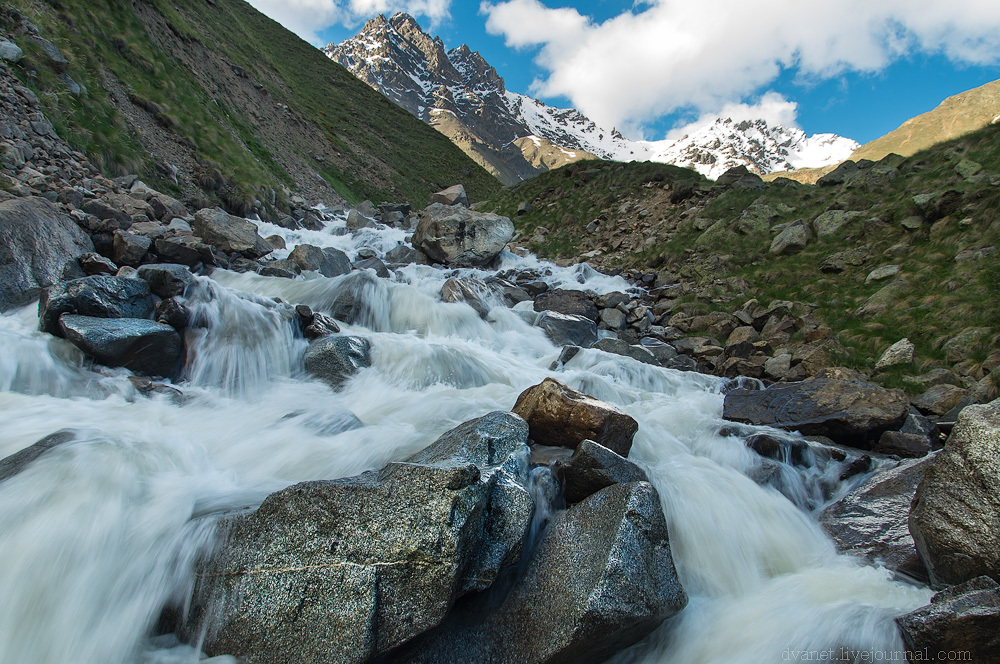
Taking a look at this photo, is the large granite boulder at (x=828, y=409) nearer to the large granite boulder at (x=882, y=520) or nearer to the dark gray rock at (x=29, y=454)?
the large granite boulder at (x=882, y=520)

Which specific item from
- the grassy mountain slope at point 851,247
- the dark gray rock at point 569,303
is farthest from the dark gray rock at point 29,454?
the grassy mountain slope at point 851,247

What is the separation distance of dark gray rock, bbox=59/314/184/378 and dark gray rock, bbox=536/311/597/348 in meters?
7.53

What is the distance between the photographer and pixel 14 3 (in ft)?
40.3

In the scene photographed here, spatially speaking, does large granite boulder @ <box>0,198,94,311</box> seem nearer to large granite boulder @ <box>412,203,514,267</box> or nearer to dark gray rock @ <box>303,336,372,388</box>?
dark gray rock @ <box>303,336,372,388</box>

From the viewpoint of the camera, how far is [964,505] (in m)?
2.94

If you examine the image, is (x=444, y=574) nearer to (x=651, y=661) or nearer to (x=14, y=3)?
(x=651, y=661)

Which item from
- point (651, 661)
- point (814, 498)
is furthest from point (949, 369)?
point (651, 661)

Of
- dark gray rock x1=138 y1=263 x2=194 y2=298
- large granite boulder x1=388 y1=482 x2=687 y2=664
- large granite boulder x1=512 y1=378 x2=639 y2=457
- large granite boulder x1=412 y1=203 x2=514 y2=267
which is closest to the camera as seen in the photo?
large granite boulder x1=388 y1=482 x2=687 y2=664

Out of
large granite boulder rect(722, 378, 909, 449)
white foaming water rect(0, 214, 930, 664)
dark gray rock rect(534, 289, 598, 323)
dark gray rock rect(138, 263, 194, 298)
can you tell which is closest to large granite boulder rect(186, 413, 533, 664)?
white foaming water rect(0, 214, 930, 664)

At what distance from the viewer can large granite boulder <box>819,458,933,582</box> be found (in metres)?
3.54

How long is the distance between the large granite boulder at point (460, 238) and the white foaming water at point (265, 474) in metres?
8.42

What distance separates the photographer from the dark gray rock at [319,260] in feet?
39.6

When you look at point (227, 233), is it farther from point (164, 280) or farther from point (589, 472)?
point (589, 472)

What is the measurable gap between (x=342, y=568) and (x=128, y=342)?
5.09 metres
